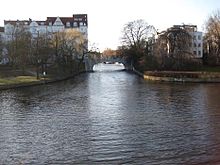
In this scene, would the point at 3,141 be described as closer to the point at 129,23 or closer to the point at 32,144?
the point at 32,144

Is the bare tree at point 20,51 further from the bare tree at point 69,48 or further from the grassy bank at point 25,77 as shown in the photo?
the bare tree at point 69,48

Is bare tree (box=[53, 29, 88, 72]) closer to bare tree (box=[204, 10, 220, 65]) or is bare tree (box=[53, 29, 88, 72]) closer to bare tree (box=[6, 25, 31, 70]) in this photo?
bare tree (box=[6, 25, 31, 70])

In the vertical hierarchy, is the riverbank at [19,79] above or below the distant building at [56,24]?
below

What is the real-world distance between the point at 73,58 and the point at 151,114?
7755 cm

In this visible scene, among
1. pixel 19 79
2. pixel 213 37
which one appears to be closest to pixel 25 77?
pixel 19 79

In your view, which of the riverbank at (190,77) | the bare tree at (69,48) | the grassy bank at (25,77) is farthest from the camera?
the bare tree at (69,48)

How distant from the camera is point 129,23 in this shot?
109 m

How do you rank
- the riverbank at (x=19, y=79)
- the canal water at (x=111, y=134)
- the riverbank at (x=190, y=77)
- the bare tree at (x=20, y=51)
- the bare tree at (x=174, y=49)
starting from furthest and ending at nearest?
the bare tree at (x=174, y=49)
the bare tree at (x=20, y=51)
the riverbank at (x=190, y=77)
the riverbank at (x=19, y=79)
the canal water at (x=111, y=134)

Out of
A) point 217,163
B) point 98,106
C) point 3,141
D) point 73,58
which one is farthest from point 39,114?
point 73,58

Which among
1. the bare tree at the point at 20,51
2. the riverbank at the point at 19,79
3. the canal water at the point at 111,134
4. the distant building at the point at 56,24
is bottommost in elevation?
the canal water at the point at 111,134

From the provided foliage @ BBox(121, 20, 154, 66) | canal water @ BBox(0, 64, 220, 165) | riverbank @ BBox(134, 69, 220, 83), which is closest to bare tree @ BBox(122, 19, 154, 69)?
foliage @ BBox(121, 20, 154, 66)

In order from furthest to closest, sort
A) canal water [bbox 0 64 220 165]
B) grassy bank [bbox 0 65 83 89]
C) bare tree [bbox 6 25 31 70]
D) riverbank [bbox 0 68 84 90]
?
bare tree [bbox 6 25 31 70]
grassy bank [bbox 0 65 83 89]
riverbank [bbox 0 68 84 90]
canal water [bbox 0 64 220 165]

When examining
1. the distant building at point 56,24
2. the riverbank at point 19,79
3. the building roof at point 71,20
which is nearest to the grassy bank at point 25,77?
the riverbank at point 19,79

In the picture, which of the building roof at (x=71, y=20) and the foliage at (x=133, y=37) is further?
the building roof at (x=71, y=20)
